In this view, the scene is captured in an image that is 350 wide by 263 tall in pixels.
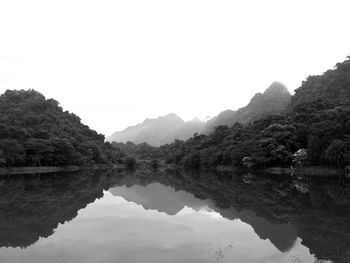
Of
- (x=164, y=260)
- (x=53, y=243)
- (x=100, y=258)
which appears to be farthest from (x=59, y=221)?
(x=164, y=260)

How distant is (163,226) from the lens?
10680mm

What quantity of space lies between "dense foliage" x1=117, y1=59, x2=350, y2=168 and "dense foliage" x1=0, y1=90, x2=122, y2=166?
850 inches

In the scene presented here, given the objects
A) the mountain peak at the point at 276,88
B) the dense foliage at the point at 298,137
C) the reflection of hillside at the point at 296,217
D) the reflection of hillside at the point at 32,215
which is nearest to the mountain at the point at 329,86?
the dense foliage at the point at 298,137

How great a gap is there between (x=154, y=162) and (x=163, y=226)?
82.5 m

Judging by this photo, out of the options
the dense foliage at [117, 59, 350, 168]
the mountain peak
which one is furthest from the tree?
the mountain peak

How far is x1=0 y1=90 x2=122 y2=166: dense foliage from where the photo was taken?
144 ft

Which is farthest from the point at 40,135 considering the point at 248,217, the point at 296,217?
the point at 296,217

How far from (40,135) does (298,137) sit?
36.6 m

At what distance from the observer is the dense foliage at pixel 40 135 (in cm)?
4391

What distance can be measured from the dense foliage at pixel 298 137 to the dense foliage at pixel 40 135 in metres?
21.6

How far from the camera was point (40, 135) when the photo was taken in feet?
173

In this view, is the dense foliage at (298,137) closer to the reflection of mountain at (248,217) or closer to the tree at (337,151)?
the tree at (337,151)

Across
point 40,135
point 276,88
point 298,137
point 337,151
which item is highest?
point 276,88

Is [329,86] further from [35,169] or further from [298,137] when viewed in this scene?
[35,169]
